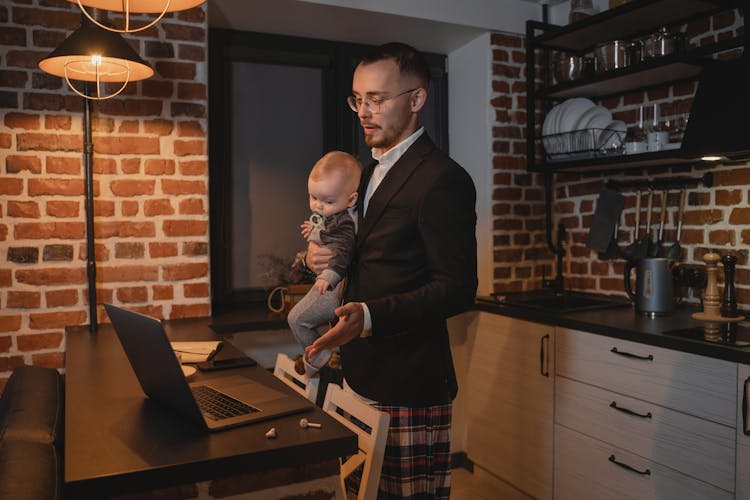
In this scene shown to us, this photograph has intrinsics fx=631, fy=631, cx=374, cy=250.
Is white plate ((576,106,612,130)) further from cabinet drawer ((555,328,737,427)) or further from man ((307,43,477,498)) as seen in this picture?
man ((307,43,477,498))

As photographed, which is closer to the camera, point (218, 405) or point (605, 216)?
point (218, 405)

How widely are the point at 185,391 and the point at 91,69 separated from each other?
1434 mm

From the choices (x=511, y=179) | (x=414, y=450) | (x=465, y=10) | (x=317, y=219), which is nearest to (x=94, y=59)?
(x=317, y=219)

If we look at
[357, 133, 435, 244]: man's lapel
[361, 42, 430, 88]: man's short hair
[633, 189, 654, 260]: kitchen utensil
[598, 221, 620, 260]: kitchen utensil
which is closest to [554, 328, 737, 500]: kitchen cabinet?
[633, 189, 654, 260]: kitchen utensil

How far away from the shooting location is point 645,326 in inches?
91.6

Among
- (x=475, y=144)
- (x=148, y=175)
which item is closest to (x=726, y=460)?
(x=475, y=144)

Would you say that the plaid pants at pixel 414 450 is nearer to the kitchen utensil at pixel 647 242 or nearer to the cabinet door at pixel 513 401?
the cabinet door at pixel 513 401

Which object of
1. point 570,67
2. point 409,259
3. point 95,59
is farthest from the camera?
point 570,67

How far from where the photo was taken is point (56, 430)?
4.76ft

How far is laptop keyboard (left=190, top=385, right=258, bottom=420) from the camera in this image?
4.31 ft

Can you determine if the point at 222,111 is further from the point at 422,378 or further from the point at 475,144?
the point at 422,378

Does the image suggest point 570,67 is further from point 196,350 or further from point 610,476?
point 196,350

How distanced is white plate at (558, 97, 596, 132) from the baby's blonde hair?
1525mm

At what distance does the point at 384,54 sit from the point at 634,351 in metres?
1.40
